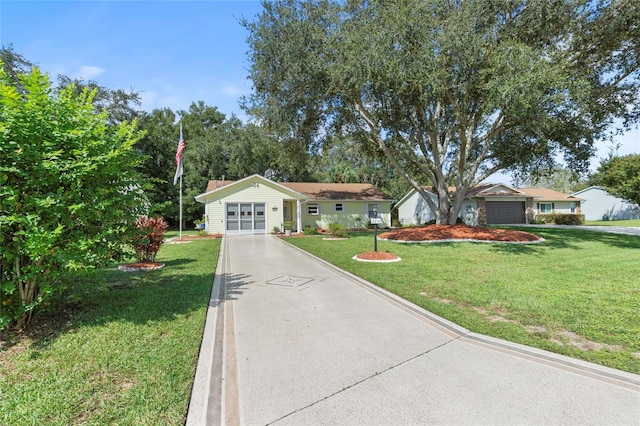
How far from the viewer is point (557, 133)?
14.5 m

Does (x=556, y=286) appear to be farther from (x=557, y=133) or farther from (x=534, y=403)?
(x=557, y=133)

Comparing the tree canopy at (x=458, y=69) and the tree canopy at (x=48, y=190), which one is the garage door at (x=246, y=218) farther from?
the tree canopy at (x=48, y=190)

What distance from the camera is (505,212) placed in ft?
94.6

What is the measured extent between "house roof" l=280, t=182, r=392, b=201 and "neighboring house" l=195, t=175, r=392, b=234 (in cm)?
9

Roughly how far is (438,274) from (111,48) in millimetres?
11384

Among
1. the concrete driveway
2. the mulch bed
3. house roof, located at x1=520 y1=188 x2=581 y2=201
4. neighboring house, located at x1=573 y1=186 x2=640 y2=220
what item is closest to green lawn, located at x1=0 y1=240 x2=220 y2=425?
the concrete driveway

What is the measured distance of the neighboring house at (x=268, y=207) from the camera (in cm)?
2080

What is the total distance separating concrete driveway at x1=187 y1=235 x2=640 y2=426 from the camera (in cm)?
243

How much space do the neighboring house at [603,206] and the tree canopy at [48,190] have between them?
142ft

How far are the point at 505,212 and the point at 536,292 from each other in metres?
26.6

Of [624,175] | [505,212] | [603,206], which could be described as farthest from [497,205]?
[603,206]

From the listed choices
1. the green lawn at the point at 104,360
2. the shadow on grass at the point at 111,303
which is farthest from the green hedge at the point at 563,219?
the green lawn at the point at 104,360

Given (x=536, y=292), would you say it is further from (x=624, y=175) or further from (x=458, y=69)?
(x=624, y=175)

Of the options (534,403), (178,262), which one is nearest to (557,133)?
(534,403)
